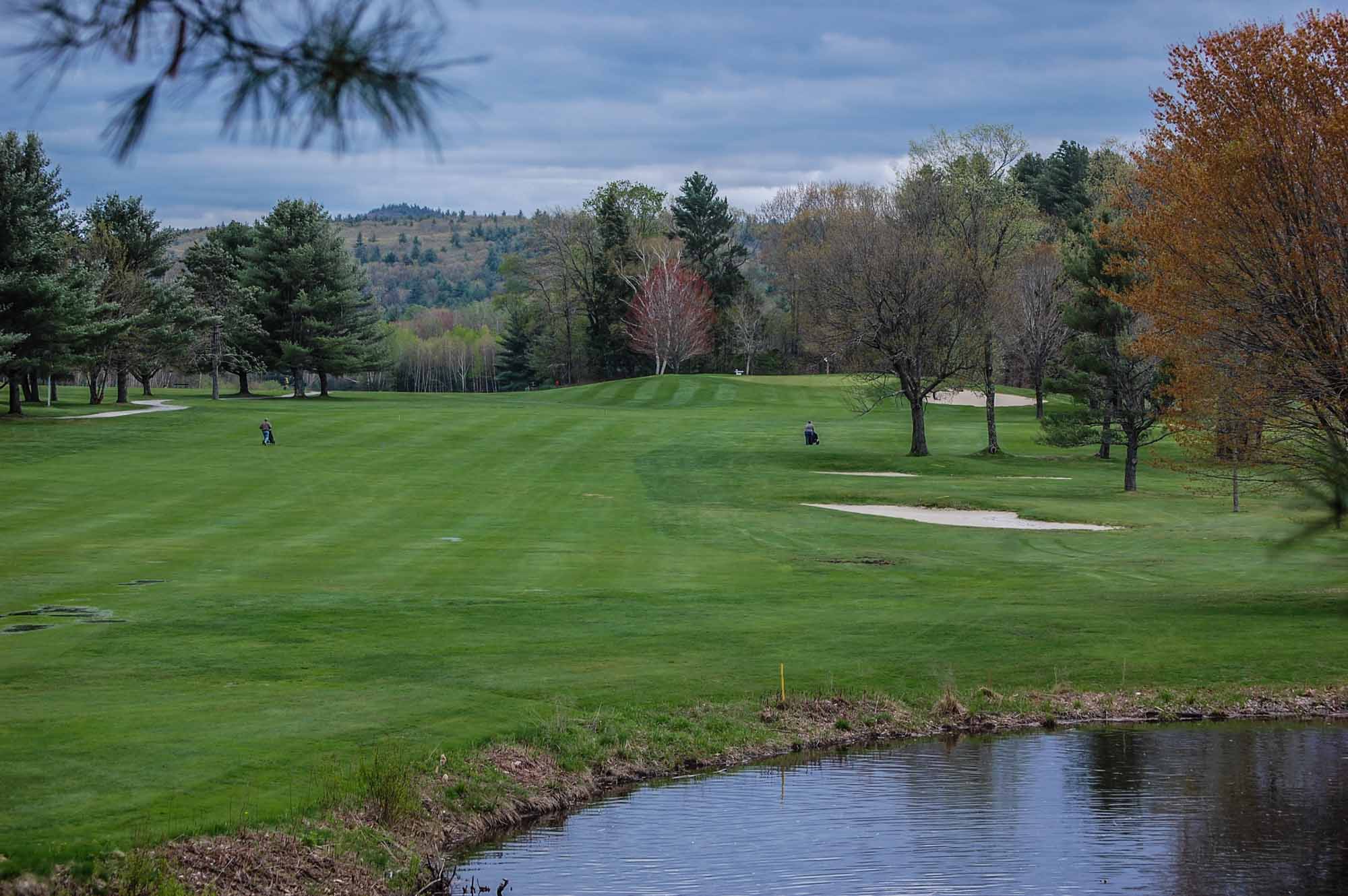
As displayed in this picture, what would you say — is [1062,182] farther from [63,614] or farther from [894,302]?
[63,614]

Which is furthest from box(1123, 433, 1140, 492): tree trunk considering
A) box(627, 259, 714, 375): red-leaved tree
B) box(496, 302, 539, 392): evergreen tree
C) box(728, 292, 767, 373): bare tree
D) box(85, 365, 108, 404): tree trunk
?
box(496, 302, 539, 392): evergreen tree

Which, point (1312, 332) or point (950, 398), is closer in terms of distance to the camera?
point (1312, 332)

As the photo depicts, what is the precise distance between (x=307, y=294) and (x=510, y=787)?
225ft

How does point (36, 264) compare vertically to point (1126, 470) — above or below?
above

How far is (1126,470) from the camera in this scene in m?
44.2

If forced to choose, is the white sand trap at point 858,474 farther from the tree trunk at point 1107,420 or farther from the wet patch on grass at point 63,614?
the wet patch on grass at point 63,614

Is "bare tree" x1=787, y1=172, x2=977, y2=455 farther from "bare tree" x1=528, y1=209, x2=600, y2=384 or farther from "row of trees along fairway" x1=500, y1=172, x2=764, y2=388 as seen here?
"bare tree" x1=528, y1=209, x2=600, y2=384

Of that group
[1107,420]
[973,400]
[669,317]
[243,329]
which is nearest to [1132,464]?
[1107,420]

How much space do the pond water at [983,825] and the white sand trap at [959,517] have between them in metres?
17.6

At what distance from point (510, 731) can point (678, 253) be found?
304ft

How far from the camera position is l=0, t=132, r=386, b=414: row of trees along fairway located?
164 ft

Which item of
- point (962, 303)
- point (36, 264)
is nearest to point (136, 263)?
point (36, 264)

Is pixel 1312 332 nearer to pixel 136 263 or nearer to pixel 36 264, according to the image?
pixel 36 264

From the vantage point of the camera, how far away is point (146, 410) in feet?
207
